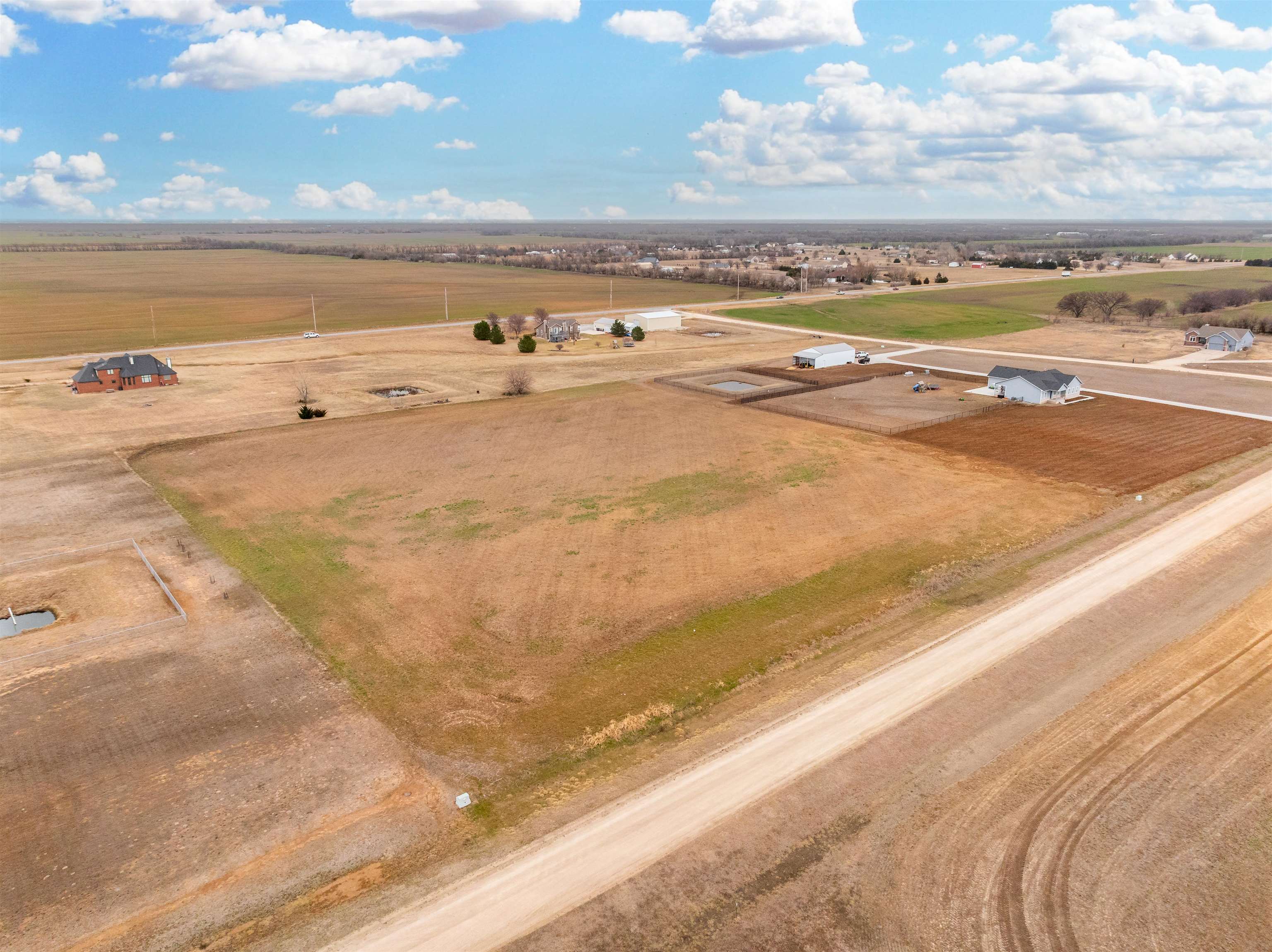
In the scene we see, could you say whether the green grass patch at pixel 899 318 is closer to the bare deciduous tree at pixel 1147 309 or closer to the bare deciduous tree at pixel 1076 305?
the bare deciduous tree at pixel 1076 305

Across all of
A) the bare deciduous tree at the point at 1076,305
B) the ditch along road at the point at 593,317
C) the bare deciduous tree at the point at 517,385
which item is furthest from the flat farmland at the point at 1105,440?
the bare deciduous tree at the point at 1076,305

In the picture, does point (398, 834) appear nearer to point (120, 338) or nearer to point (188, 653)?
point (188, 653)

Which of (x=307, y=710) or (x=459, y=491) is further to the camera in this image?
(x=459, y=491)

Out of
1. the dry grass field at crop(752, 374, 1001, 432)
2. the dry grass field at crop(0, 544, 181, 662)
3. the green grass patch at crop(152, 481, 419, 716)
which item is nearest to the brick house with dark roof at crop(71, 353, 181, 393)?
the green grass patch at crop(152, 481, 419, 716)

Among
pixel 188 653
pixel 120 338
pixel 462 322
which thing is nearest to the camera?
pixel 188 653

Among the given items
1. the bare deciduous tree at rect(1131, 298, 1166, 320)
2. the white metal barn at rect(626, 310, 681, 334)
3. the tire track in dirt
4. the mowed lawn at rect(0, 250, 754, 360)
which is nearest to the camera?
the tire track in dirt

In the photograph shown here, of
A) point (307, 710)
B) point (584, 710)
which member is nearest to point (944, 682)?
point (584, 710)

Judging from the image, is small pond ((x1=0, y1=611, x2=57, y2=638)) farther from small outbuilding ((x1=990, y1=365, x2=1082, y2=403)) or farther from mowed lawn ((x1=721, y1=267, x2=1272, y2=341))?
mowed lawn ((x1=721, y1=267, x2=1272, y2=341))
